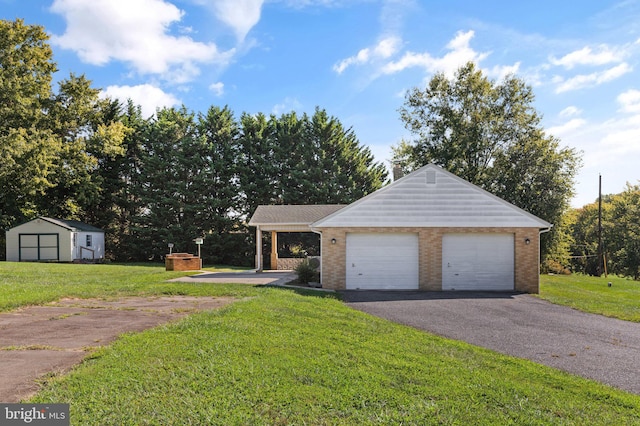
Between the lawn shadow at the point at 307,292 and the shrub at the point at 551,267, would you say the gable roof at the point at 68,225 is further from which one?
the shrub at the point at 551,267

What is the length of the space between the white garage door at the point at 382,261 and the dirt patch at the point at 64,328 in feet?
20.0

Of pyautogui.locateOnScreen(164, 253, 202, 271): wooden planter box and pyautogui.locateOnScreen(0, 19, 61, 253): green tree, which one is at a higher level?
pyautogui.locateOnScreen(0, 19, 61, 253): green tree

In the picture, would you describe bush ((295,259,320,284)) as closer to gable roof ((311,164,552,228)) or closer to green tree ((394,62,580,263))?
gable roof ((311,164,552,228))

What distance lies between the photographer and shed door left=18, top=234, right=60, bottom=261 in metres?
28.4

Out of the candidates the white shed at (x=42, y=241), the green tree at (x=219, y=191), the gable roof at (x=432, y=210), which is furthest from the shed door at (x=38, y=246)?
the gable roof at (x=432, y=210)

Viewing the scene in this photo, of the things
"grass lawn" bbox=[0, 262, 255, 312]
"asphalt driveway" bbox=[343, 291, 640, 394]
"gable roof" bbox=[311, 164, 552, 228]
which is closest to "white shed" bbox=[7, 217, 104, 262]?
"grass lawn" bbox=[0, 262, 255, 312]

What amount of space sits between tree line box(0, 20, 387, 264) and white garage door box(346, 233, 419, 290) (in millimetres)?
17758

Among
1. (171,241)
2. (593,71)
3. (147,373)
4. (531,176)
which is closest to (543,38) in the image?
(593,71)

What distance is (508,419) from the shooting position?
412 centimetres

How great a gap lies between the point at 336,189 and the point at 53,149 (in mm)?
20400

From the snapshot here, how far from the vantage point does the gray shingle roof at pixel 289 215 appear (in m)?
22.3

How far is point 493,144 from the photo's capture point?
3272 centimetres

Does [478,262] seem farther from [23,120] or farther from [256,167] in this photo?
[23,120]

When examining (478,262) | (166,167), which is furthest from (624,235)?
(166,167)
